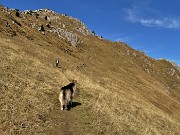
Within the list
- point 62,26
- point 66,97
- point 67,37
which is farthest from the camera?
point 62,26

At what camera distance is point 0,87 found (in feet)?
93.5

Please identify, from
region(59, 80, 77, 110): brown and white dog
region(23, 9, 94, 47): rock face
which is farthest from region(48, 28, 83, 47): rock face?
region(59, 80, 77, 110): brown and white dog

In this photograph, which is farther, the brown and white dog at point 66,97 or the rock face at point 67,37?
the rock face at point 67,37

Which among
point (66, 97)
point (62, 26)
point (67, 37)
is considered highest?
point (62, 26)

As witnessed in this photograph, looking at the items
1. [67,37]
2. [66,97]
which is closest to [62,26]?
[67,37]

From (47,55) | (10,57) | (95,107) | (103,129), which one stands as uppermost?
(47,55)

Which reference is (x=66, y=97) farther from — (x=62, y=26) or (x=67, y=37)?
(x=62, y=26)

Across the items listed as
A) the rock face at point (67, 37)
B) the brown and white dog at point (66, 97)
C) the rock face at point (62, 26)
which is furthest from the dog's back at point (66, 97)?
the rock face at point (67, 37)

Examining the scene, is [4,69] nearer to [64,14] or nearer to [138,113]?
[138,113]

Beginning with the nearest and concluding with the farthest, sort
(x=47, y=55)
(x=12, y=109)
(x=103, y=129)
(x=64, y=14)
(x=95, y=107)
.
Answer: (x=12, y=109) < (x=103, y=129) < (x=95, y=107) < (x=47, y=55) < (x=64, y=14)

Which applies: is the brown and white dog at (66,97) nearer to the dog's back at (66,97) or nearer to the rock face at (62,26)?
the dog's back at (66,97)

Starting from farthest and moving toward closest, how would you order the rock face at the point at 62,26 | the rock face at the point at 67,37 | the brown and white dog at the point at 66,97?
the rock face at the point at 62,26 < the rock face at the point at 67,37 < the brown and white dog at the point at 66,97

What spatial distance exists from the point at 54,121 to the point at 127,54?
97926 mm

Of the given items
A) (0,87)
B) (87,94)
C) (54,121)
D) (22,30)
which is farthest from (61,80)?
(22,30)
